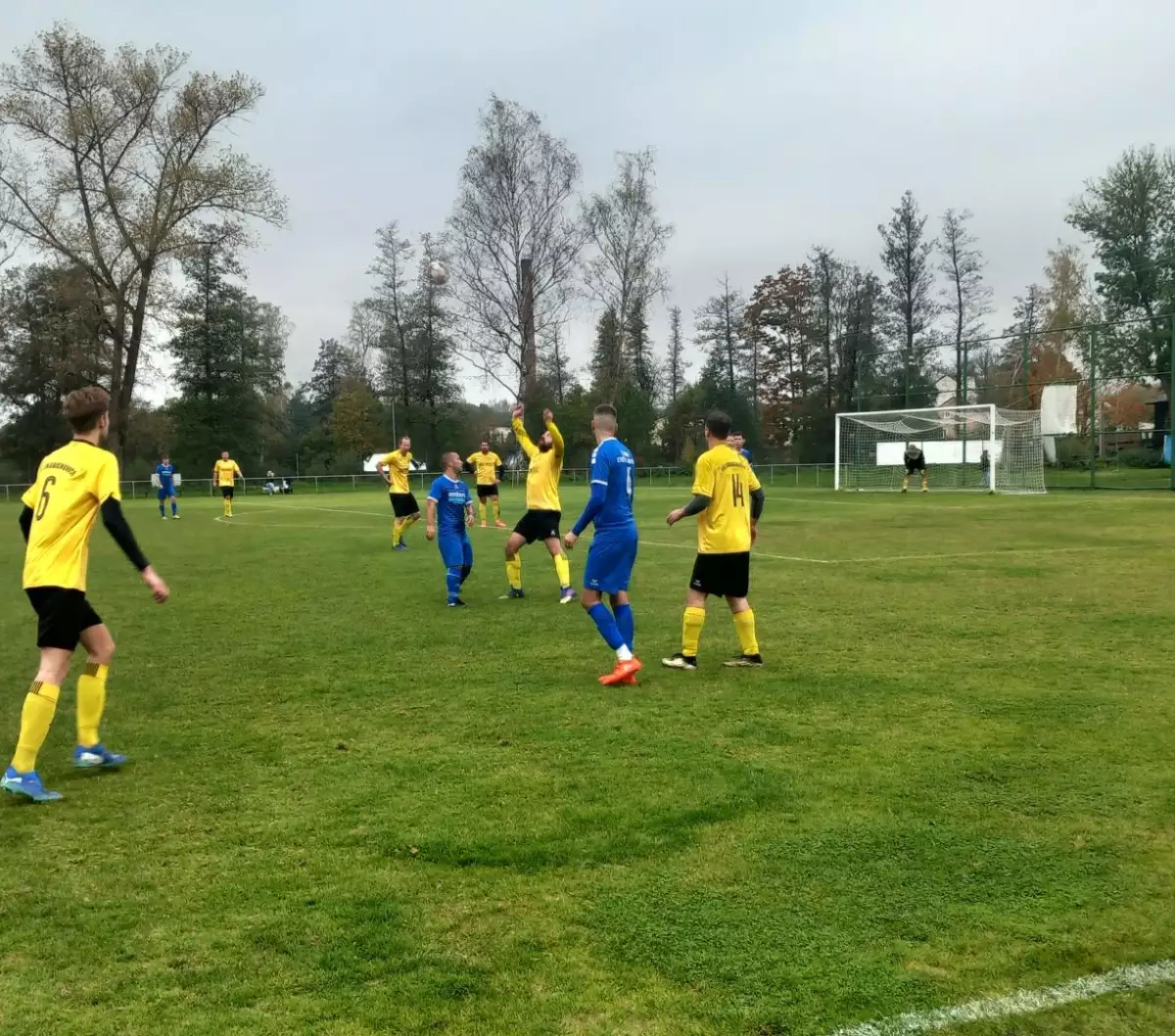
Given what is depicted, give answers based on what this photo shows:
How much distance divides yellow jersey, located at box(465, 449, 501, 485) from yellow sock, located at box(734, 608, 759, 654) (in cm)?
1437

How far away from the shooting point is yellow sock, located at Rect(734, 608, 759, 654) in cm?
736

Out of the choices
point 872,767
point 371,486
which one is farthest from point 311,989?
point 371,486

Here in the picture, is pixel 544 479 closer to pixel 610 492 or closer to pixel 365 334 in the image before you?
pixel 610 492

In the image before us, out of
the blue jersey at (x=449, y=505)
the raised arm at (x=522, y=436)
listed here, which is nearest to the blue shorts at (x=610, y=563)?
the raised arm at (x=522, y=436)

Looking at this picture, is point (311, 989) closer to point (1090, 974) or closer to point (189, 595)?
point (1090, 974)

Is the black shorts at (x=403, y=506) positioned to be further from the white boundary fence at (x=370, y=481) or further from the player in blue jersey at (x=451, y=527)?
the white boundary fence at (x=370, y=481)

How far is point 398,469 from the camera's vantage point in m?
19.2

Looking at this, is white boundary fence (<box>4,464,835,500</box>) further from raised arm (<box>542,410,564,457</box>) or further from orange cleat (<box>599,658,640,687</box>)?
orange cleat (<box>599,658,640,687</box>)

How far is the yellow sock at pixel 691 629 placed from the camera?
24.0 ft

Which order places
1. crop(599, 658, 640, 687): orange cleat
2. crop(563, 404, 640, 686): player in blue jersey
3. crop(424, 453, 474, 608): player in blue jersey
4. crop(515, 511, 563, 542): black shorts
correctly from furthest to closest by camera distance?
crop(424, 453, 474, 608): player in blue jersey, crop(515, 511, 563, 542): black shorts, crop(563, 404, 640, 686): player in blue jersey, crop(599, 658, 640, 687): orange cleat

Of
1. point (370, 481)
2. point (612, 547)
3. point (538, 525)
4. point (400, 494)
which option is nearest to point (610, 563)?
point (612, 547)

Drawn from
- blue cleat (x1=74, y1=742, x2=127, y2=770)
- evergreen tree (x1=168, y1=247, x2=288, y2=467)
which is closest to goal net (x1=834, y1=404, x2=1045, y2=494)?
blue cleat (x1=74, y1=742, x2=127, y2=770)

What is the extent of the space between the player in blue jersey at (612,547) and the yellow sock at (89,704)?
3.20 metres

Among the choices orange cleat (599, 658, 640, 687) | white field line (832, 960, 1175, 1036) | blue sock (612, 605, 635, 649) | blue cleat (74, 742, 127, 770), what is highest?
blue sock (612, 605, 635, 649)
